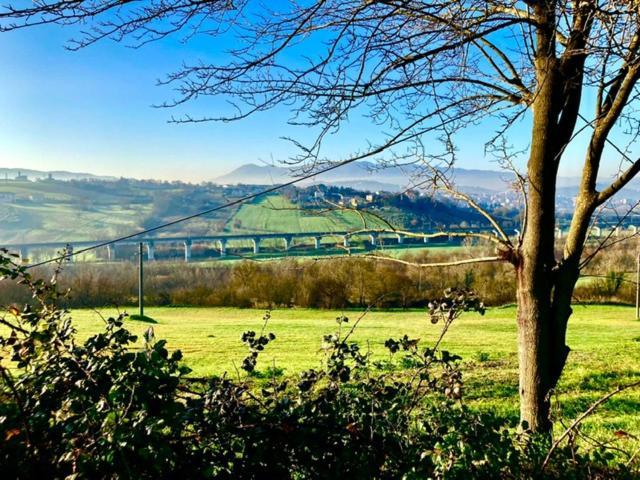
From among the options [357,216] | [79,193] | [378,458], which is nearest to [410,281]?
[357,216]

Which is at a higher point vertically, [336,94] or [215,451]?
[336,94]

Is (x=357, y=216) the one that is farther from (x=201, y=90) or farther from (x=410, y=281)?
(x=410, y=281)

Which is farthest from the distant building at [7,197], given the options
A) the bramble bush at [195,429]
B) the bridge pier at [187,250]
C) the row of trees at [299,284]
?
the bramble bush at [195,429]

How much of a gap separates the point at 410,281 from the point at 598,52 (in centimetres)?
2719

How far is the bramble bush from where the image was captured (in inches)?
68.2

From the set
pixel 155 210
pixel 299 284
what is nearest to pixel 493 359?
pixel 299 284

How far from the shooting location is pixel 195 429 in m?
1.99

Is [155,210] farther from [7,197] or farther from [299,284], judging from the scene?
[7,197]

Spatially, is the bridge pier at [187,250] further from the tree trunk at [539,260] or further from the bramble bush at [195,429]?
the bramble bush at [195,429]

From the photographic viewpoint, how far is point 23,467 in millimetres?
1731

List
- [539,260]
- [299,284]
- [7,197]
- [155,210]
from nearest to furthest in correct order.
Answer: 1. [539,260]
2. [299,284]
3. [155,210]
4. [7,197]

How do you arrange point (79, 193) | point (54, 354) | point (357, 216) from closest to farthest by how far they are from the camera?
point (54, 354) → point (357, 216) → point (79, 193)

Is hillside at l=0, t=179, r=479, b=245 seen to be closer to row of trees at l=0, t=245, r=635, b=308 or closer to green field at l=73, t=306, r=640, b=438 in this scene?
green field at l=73, t=306, r=640, b=438

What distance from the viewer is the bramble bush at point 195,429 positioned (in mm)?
1733
